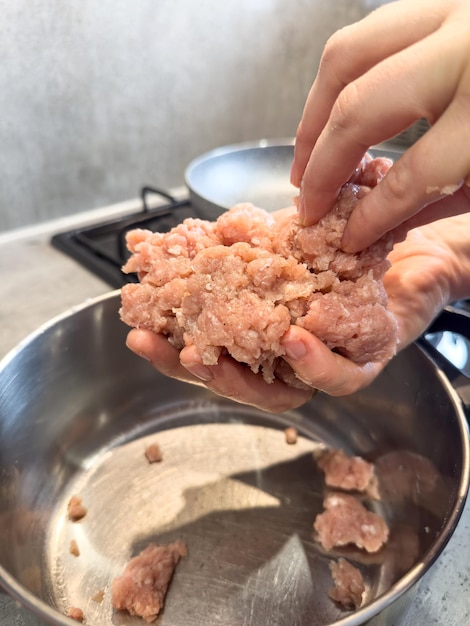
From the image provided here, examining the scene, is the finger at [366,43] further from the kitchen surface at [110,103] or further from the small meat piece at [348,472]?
the kitchen surface at [110,103]

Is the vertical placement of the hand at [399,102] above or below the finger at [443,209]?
above

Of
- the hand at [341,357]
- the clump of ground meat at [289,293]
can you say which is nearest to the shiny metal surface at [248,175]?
the hand at [341,357]

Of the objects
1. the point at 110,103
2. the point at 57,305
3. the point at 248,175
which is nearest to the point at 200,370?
the point at 57,305

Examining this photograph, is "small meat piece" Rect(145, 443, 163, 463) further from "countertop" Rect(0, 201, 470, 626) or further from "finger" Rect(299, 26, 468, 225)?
"finger" Rect(299, 26, 468, 225)

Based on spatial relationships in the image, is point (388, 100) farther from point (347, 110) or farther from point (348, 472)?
point (348, 472)

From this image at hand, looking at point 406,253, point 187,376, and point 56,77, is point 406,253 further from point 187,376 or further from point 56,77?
point 56,77
